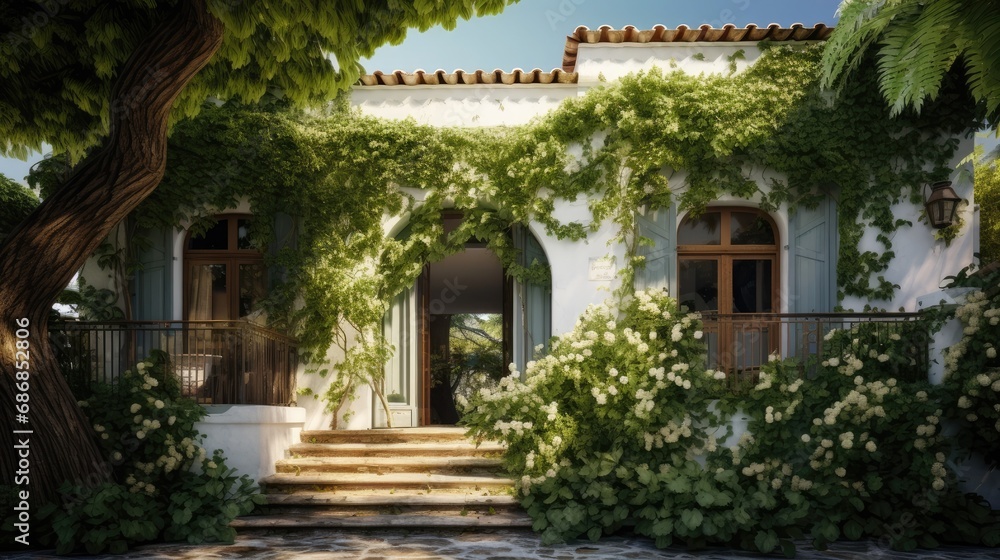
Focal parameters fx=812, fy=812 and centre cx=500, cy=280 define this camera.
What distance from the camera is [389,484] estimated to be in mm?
7645

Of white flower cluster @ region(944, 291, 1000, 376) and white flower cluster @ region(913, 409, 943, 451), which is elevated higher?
white flower cluster @ region(944, 291, 1000, 376)

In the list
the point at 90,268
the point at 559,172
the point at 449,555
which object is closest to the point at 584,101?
the point at 559,172

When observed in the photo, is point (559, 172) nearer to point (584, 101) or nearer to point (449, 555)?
point (584, 101)

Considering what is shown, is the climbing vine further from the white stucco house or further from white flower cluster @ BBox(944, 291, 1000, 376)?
white flower cluster @ BBox(944, 291, 1000, 376)

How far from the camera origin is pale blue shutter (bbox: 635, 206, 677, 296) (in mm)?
9094

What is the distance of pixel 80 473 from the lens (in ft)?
21.1

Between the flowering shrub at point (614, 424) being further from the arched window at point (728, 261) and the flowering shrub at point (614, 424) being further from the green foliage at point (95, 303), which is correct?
the green foliage at point (95, 303)

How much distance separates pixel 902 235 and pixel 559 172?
3.81m

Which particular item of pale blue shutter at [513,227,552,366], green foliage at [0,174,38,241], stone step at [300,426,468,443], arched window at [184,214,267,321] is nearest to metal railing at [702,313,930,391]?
pale blue shutter at [513,227,552,366]

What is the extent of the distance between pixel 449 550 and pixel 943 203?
628cm

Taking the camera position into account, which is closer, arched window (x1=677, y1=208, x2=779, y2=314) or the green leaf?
the green leaf

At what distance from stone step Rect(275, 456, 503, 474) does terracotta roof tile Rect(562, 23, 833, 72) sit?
4.76 m

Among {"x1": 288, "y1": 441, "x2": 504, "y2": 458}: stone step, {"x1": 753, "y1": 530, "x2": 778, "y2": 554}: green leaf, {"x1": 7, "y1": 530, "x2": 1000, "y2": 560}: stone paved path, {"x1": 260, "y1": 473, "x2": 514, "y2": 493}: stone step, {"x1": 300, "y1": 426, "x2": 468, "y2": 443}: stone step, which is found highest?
{"x1": 300, "y1": 426, "x2": 468, "y2": 443}: stone step

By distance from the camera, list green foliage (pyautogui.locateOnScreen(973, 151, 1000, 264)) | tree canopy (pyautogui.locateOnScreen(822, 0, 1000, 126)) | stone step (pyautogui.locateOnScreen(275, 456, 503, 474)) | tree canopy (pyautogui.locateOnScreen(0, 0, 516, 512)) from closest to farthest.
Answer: tree canopy (pyautogui.locateOnScreen(822, 0, 1000, 126))
tree canopy (pyautogui.locateOnScreen(0, 0, 516, 512))
stone step (pyautogui.locateOnScreen(275, 456, 503, 474))
green foliage (pyautogui.locateOnScreen(973, 151, 1000, 264))
